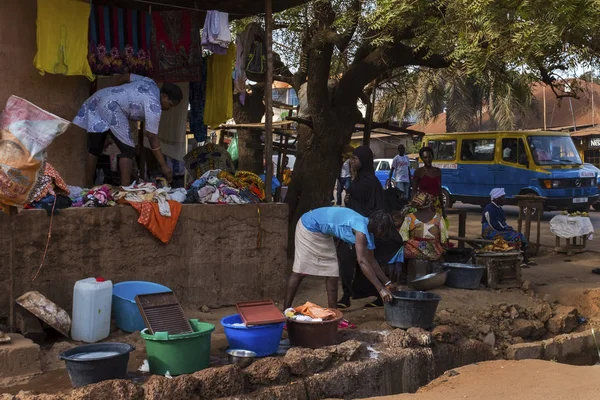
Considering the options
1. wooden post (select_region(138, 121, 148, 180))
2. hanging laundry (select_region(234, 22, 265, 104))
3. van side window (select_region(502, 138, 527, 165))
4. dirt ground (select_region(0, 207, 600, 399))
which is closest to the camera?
dirt ground (select_region(0, 207, 600, 399))

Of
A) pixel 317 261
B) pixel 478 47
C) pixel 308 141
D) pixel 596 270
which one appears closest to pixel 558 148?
pixel 596 270

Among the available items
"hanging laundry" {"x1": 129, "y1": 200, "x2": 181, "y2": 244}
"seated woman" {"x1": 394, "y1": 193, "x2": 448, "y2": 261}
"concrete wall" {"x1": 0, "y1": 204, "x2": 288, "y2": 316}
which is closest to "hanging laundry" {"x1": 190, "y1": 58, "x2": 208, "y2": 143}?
"concrete wall" {"x1": 0, "y1": 204, "x2": 288, "y2": 316}

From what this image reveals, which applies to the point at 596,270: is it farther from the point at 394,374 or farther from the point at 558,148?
the point at 558,148

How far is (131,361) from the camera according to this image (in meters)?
5.29

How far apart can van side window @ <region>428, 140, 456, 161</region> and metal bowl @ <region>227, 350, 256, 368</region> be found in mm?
13320

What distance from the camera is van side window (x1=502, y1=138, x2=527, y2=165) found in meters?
15.8

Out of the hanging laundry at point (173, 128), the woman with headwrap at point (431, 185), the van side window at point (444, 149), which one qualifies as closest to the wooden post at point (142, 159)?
the hanging laundry at point (173, 128)

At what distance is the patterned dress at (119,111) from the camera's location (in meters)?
6.82

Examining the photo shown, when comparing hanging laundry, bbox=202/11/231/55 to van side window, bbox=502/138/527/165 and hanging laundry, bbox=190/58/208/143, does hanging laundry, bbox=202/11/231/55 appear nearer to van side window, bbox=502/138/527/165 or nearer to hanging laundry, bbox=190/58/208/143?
hanging laundry, bbox=190/58/208/143

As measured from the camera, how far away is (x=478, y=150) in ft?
55.3

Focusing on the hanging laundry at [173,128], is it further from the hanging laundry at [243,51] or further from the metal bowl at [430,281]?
the metal bowl at [430,281]

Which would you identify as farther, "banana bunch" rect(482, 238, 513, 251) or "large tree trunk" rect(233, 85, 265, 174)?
"large tree trunk" rect(233, 85, 265, 174)

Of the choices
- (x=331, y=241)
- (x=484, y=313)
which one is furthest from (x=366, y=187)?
(x=484, y=313)

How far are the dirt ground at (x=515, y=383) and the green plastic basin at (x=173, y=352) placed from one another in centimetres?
148
